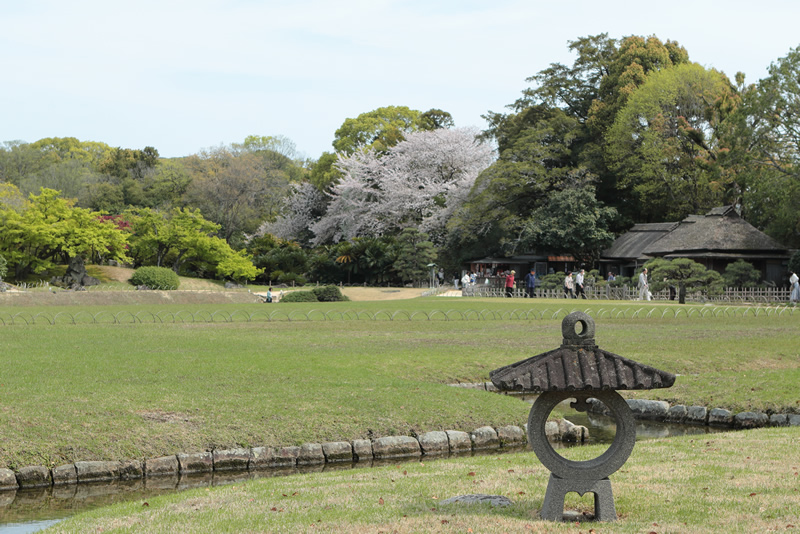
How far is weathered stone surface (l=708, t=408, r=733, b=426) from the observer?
12945mm

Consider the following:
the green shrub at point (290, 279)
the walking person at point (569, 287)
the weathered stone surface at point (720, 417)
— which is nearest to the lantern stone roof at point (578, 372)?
the weathered stone surface at point (720, 417)

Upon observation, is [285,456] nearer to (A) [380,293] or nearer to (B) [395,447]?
(B) [395,447]

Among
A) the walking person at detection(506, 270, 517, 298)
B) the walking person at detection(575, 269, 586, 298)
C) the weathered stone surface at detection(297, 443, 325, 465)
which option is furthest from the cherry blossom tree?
the weathered stone surface at detection(297, 443, 325, 465)

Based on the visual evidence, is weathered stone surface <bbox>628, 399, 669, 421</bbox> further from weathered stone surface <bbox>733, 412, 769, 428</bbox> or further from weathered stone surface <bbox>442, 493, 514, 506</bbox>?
weathered stone surface <bbox>442, 493, 514, 506</bbox>

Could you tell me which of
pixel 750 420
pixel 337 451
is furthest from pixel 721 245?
pixel 337 451

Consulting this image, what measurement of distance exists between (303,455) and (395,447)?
1.35 meters

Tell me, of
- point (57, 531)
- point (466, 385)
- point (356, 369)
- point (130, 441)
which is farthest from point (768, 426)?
point (57, 531)

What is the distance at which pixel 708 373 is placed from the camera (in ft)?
54.3

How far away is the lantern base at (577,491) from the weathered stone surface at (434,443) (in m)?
5.12

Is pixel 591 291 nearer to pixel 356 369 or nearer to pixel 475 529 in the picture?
pixel 356 369

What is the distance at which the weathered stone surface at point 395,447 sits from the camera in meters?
10.8

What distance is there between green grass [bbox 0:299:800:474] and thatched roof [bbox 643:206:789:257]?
22.9m

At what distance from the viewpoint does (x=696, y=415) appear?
13.3 meters

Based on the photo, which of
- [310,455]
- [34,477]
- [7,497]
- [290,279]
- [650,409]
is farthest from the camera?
[290,279]
